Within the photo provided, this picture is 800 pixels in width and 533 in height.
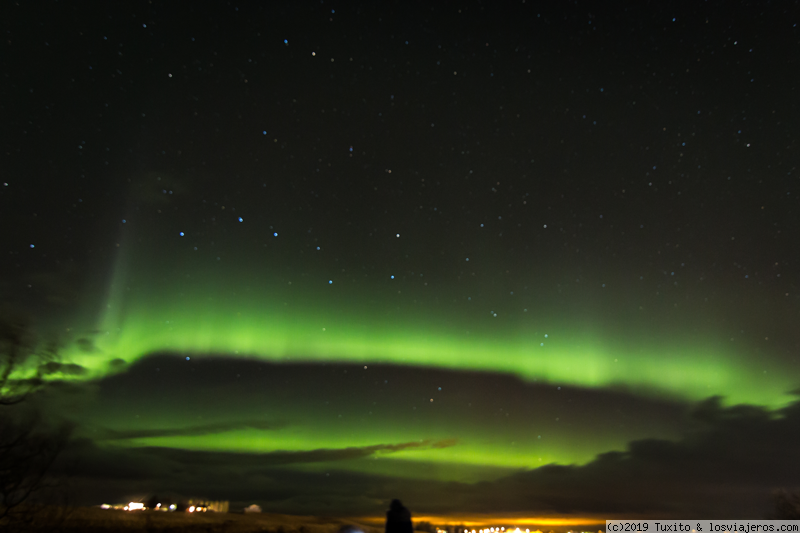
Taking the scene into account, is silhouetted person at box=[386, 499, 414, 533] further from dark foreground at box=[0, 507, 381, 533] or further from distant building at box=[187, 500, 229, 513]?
distant building at box=[187, 500, 229, 513]

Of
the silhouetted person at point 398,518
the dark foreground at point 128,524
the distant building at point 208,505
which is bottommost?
the distant building at point 208,505

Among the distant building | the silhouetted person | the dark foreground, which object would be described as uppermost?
the silhouetted person

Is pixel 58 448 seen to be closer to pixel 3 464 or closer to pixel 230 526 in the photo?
pixel 3 464

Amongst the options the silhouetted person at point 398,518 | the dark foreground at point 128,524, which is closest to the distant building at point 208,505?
the dark foreground at point 128,524

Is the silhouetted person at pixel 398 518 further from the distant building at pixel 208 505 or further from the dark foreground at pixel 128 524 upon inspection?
the distant building at pixel 208 505

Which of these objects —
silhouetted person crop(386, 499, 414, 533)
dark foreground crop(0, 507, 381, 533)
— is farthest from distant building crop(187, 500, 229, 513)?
silhouetted person crop(386, 499, 414, 533)

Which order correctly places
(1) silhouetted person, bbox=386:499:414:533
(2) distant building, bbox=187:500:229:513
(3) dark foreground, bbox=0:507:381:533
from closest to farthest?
(1) silhouetted person, bbox=386:499:414:533 → (3) dark foreground, bbox=0:507:381:533 → (2) distant building, bbox=187:500:229:513

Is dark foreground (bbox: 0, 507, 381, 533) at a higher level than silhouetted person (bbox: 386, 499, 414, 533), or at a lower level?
lower

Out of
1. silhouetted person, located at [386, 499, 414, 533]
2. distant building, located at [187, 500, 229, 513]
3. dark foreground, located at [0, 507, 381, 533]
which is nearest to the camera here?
silhouetted person, located at [386, 499, 414, 533]

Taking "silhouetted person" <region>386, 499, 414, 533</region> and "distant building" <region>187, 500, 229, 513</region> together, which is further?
"distant building" <region>187, 500, 229, 513</region>

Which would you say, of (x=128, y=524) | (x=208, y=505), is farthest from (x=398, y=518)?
(x=208, y=505)

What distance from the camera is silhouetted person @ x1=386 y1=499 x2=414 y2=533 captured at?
602cm

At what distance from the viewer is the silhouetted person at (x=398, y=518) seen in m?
6.02

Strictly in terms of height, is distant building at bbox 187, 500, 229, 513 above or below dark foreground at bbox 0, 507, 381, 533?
below
